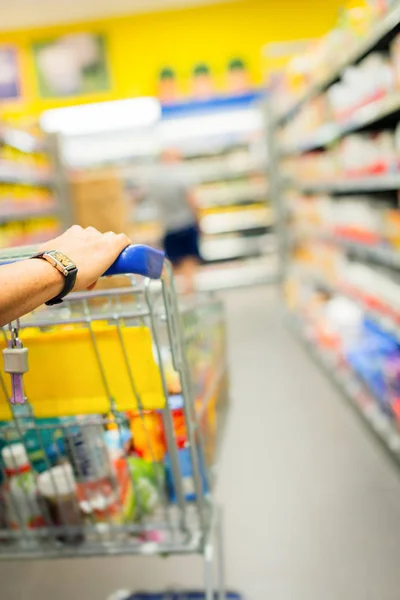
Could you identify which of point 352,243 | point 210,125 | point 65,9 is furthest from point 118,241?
point 65,9

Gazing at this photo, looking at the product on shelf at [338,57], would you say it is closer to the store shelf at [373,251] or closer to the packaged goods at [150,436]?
the store shelf at [373,251]

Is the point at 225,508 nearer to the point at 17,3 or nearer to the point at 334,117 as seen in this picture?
the point at 334,117

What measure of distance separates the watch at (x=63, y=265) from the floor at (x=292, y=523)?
143cm

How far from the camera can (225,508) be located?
252cm

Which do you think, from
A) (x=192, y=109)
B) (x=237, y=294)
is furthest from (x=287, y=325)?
(x=192, y=109)

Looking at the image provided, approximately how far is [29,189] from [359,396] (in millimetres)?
5083

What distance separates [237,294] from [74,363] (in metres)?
6.86

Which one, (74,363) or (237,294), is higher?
(74,363)

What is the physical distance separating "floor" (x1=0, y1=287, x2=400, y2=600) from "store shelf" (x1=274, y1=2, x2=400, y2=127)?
202 cm

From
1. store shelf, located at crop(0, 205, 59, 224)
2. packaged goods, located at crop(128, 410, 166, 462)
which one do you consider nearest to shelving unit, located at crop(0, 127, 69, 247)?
store shelf, located at crop(0, 205, 59, 224)

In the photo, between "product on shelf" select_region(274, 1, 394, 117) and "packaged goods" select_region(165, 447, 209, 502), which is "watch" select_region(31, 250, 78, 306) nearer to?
"packaged goods" select_region(165, 447, 209, 502)

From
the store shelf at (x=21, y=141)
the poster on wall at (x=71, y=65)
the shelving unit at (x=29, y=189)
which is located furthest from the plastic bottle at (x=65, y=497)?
the poster on wall at (x=71, y=65)

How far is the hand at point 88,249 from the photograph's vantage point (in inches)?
41.6

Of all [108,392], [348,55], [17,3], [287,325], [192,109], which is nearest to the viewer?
[108,392]
